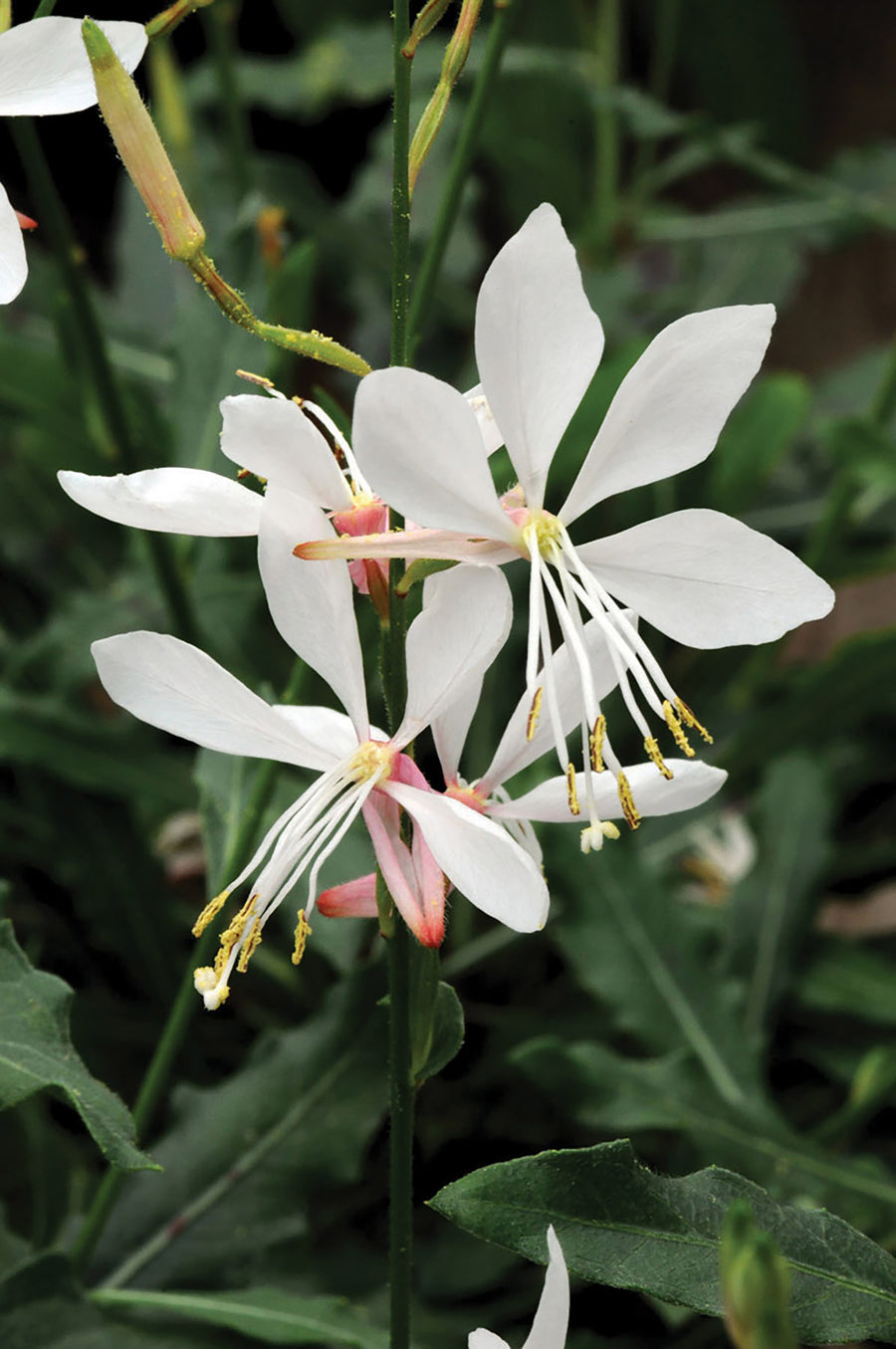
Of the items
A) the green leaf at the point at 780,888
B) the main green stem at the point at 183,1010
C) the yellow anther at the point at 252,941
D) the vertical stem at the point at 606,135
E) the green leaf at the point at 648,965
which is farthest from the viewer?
the vertical stem at the point at 606,135

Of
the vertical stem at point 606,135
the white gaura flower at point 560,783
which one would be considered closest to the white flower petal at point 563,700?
the white gaura flower at point 560,783

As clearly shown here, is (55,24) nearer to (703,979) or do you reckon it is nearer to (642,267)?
(703,979)

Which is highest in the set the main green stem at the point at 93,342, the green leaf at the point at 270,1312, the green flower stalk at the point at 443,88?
the main green stem at the point at 93,342

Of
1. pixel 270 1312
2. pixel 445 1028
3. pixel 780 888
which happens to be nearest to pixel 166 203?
pixel 445 1028

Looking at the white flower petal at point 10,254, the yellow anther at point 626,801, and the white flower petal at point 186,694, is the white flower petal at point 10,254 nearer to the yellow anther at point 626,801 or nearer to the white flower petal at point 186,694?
the white flower petal at point 186,694

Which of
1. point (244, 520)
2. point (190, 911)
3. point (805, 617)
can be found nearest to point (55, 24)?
point (244, 520)

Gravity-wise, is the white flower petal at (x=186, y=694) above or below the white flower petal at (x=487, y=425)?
below

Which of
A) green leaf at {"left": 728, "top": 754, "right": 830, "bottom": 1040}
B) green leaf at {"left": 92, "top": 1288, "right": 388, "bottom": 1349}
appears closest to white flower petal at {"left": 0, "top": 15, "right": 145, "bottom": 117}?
green leaf at {"left": 92, "top": 1288, "right": 388, "bottom": 1349}

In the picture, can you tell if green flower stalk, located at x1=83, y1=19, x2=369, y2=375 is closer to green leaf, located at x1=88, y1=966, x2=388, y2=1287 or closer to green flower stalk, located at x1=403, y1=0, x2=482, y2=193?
green flower stalk, located at x1=403, y1=0, x2=482, y2=193
